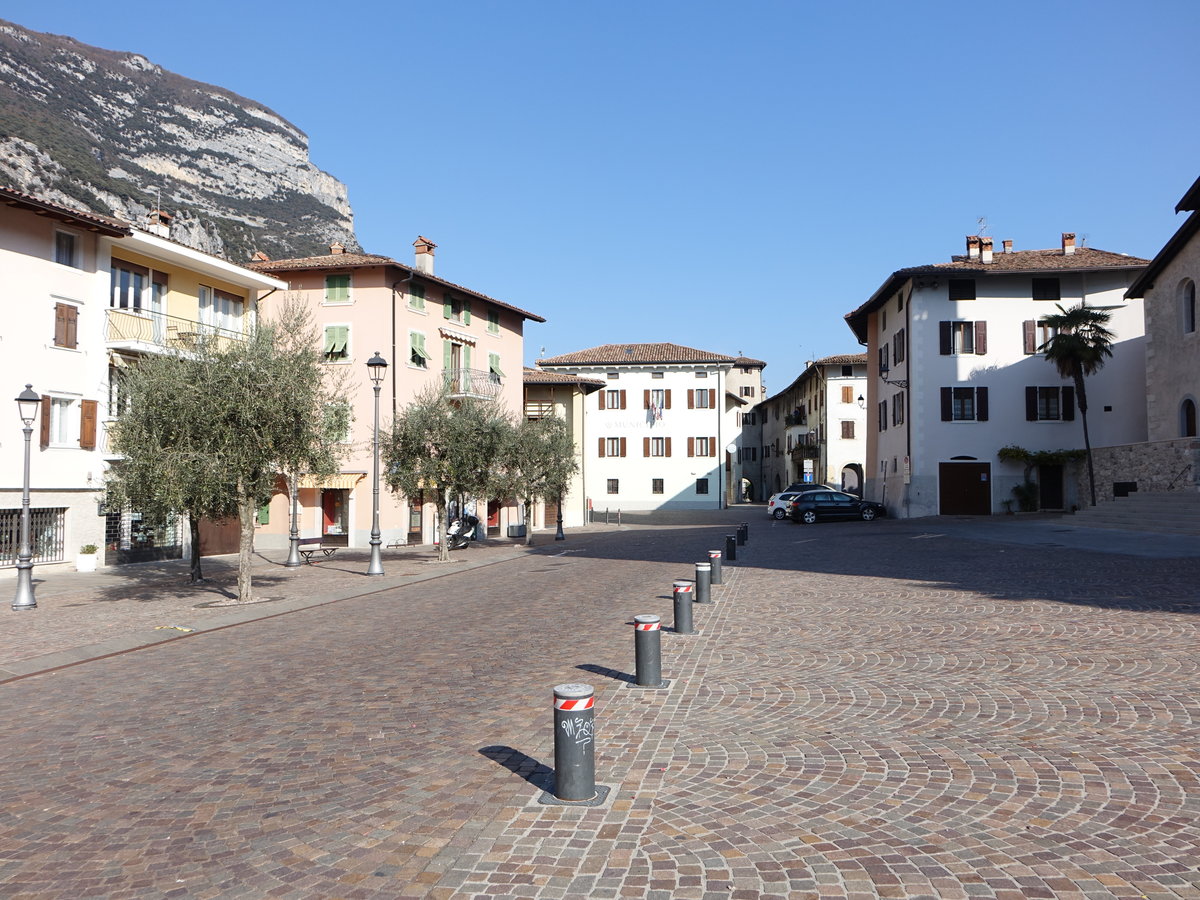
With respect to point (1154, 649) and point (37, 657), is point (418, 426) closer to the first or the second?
point (37, 657)

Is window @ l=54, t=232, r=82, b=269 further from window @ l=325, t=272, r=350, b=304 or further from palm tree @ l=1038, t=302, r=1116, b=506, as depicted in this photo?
palm tree @ l=1038, t=302, r=1116, b=506

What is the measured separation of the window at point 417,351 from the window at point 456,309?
2.22 meters

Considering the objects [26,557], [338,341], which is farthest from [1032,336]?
[26,557]

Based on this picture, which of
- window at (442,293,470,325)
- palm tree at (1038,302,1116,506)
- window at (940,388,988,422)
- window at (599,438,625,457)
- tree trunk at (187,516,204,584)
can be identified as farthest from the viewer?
window at (599,438,625,457)

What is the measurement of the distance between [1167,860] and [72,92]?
141114 millimetres

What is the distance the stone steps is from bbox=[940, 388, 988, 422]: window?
822 cm

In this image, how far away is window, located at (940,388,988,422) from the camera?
39.3 m

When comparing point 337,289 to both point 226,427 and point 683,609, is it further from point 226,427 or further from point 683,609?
point 683,609

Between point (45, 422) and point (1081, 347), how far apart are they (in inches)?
1449

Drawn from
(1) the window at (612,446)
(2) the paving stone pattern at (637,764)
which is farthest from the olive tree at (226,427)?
(1) the window at (612,446)

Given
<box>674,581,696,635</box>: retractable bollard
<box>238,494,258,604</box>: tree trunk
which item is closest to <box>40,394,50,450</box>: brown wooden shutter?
<box>238,494,258,604</box>: tree trunk

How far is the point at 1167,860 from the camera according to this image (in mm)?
4086

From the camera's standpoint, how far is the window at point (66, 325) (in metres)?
22.5

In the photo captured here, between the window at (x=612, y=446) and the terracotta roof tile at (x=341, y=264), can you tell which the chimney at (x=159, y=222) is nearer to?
the terracotta roof tile at (x=341, y=264)
